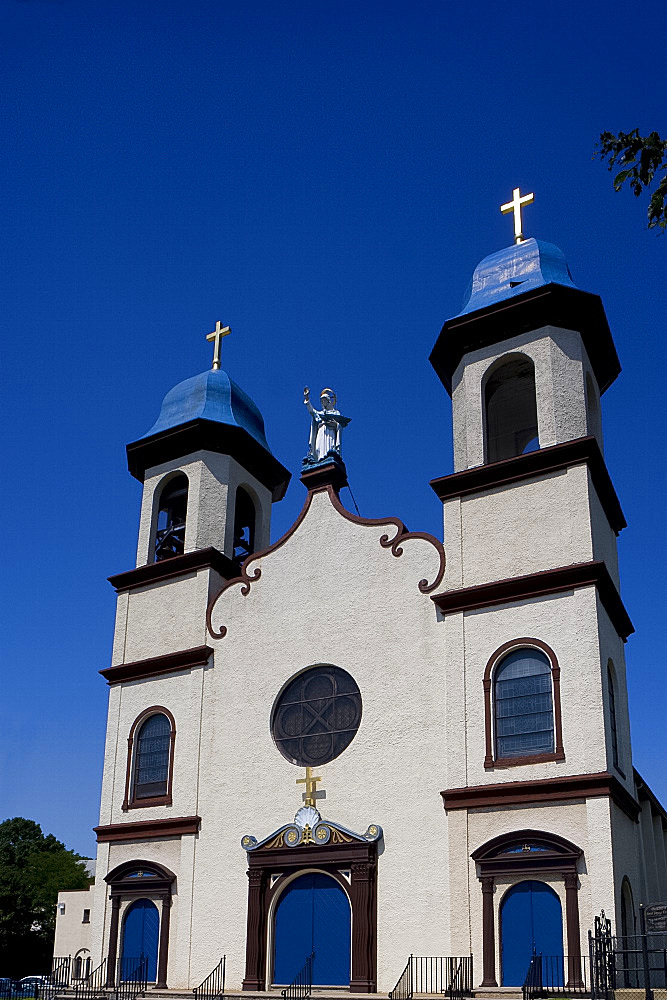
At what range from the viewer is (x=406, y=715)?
20.9 metres

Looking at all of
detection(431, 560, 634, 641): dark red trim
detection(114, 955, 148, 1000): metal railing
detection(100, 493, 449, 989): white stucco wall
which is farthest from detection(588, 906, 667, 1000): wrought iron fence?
detection(114, 955, 148, 1000): metal railing

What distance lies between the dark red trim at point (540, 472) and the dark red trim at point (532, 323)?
3010 mm

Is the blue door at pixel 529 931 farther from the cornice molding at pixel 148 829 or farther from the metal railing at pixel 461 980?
the cornice molding at pixel 148 829

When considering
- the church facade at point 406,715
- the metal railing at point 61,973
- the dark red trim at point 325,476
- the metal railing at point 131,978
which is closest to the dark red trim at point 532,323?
the church facade at point 406,715

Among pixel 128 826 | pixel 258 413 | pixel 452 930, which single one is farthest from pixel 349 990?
pixel 258 413

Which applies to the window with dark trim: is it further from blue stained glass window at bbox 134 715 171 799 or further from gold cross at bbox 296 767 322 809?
blue stained glass window at bbox 134 715 171 799

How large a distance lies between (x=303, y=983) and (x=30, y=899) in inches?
1187

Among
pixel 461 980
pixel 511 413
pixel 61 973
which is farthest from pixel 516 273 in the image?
pixel 61 973

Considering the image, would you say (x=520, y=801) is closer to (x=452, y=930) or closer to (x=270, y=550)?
(x=452, y=930)

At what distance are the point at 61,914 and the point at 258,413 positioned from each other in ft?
45.3

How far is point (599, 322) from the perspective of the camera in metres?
23.1

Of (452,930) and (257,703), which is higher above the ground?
(257,703)

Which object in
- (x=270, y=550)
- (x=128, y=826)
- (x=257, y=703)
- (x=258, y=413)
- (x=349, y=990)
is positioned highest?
(x=258, y=413)

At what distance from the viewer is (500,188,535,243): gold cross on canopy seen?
985 inches
